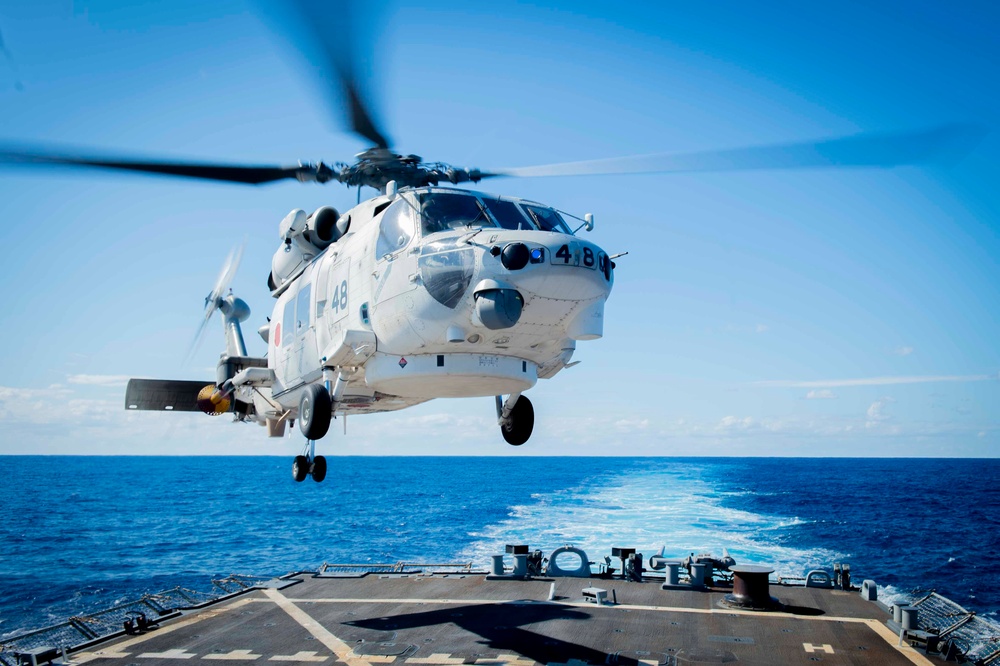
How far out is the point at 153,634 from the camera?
17.3 metres

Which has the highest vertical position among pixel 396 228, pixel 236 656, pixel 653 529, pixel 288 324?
pixel 396 228

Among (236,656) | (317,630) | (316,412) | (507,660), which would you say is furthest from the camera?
(317,630)

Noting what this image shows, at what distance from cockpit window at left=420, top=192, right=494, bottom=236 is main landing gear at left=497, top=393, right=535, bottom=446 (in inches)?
154

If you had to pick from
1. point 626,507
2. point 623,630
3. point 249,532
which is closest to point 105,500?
point 249,532

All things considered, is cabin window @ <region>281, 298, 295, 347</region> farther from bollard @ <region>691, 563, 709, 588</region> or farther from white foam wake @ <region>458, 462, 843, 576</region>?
white foam wake @ <region>458, 462, 843, 576</region>

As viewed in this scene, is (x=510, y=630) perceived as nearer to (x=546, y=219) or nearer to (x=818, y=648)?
(x=818, y=648)

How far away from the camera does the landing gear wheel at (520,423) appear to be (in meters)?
13.9

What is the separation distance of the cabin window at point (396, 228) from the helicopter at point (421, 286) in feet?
0.07

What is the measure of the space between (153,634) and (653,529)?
36.8 metres

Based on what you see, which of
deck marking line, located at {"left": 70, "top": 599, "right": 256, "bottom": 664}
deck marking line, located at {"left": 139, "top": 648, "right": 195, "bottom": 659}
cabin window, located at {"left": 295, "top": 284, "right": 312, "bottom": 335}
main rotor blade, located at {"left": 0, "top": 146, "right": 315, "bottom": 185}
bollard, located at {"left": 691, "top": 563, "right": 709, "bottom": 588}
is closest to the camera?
main rotor blade, located at {"left": 0, "top": 146, "right": 315, "bottom": 185}

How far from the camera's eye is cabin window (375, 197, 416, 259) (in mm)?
11310

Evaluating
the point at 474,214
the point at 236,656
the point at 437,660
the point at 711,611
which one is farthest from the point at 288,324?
the point at 711,611

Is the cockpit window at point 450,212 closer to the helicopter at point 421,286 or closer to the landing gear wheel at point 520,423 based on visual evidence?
the helicopter at point 421,286

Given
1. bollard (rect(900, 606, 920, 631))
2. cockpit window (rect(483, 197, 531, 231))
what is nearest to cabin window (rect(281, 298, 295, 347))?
cockpit window (rect(483, 197, 531, 231))
